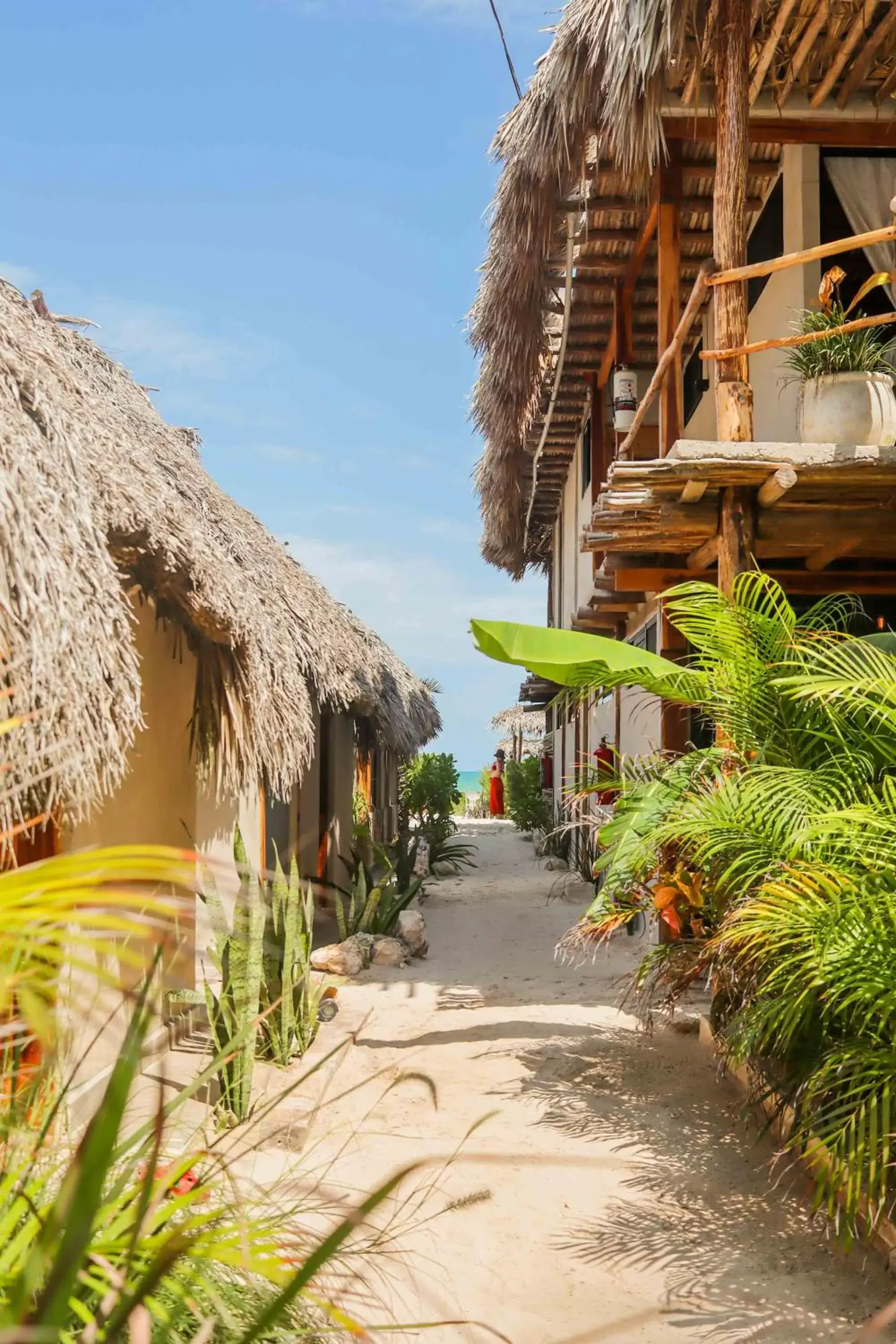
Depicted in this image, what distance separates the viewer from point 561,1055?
530 centimetres

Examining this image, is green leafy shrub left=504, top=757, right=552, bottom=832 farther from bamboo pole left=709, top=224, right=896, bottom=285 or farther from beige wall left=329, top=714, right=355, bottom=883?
bamboo pole left=709, top=224, right=896, bottom=285

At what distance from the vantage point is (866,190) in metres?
6.85

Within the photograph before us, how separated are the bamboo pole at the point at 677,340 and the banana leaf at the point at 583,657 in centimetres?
200

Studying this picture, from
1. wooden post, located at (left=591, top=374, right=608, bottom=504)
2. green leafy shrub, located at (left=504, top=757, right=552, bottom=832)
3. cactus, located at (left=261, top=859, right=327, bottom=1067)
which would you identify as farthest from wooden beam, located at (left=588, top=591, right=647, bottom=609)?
green leafy shrub, located at (left=504, top=757, right=552, bottom=832)

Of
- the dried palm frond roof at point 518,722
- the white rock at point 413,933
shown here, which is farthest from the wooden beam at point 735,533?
the dried palm frond roof at point 518,722

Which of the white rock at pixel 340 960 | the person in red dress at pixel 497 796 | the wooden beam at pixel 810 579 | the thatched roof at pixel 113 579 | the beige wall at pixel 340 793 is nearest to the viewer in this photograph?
the thatched roof at pixel 113 579

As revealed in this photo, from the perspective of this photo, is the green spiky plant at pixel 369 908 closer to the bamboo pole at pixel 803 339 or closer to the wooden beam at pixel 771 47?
the bamboo pole at pixel 803 339

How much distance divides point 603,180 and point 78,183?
39.0 feet

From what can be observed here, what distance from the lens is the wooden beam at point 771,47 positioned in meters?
5.59

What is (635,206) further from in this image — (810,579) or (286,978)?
(286,978)

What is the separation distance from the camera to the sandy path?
2871 millimetres

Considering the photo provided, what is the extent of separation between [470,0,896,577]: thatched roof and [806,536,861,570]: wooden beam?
2.27m

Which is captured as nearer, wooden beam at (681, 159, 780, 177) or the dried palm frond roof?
wooden beam at (681, 159, 780, 177)

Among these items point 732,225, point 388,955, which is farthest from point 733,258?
point 388,955
